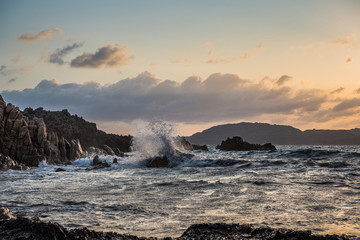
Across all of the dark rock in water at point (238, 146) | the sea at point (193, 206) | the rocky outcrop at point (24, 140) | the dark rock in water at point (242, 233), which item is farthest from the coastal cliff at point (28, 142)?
the dark rock in water at point (238, 146)

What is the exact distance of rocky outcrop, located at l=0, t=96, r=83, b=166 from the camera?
2744 centimetres

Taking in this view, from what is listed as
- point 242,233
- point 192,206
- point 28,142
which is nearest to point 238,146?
point 28,142

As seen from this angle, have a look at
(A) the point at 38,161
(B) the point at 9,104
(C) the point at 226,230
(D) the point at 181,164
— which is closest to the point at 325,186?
(C) the point at 226,230

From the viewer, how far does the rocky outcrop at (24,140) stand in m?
27.4

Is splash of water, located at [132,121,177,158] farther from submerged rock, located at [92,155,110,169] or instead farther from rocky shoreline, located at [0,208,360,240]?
rocky shoreline, located at [0,208,360,240]

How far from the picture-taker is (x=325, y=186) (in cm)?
1170

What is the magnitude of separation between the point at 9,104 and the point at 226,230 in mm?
30878

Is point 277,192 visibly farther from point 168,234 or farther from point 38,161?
point 38,161

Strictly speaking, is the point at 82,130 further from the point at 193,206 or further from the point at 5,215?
the point at 5,215

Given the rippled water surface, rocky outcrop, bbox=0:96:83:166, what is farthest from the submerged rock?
the rippled water surface

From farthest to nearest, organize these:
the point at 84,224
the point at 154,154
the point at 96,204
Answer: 1. the point at 154,154
2. the point at 96,204
3. the point at 84,224

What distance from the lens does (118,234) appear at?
4.93 metres

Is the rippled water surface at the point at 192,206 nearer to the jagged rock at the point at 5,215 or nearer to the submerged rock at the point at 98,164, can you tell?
the jagged rock at the point at 5,215

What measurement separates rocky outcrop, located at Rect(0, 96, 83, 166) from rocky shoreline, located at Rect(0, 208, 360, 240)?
23.9 metres
